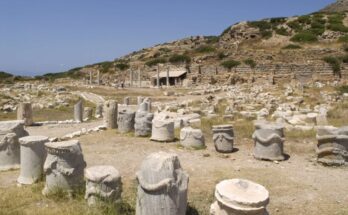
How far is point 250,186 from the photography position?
17.7 feet

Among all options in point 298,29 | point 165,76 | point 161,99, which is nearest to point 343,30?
point 298,29

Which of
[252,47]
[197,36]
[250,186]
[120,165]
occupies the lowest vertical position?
[120,165]

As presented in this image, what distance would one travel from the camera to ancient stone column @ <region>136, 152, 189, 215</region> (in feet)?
18.0

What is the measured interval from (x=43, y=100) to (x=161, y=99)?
8.65 metres

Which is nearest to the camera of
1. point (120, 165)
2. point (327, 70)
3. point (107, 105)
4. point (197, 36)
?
point (120, 165)

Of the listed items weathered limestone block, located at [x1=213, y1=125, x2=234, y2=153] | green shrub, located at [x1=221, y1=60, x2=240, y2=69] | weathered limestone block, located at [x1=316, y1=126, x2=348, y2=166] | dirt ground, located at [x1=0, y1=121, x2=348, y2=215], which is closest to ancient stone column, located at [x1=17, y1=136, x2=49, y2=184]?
dirt ground, located at [x1=0, y1=121, x2=348, y2=215]

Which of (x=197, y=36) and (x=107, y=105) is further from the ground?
(x=197, y=36)

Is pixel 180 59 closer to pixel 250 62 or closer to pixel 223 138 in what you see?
pixel 250 62

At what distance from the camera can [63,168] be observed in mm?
6973

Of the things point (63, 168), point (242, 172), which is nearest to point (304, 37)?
point (242, 172)

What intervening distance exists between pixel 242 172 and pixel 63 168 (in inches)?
158

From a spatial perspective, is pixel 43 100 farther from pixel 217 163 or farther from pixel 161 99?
pixel 217 163

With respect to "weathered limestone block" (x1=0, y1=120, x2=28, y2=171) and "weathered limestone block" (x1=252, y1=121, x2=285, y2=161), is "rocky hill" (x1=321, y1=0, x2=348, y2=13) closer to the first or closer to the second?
"weathered limestone block" (x1=252, y1=121, x2=285, y2=161)

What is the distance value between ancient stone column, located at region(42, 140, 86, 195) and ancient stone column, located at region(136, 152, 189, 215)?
185 cm
